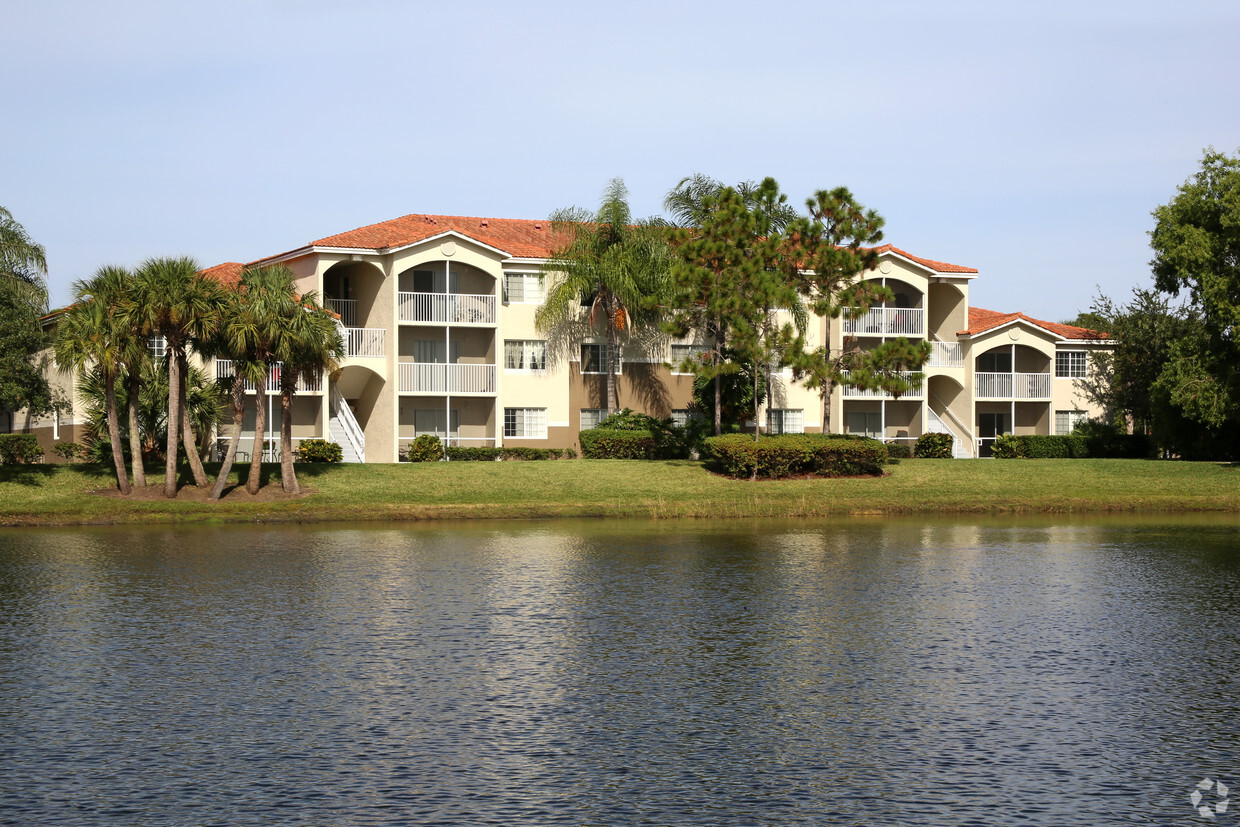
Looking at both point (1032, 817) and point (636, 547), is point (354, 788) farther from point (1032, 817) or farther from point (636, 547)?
point (636, 547)

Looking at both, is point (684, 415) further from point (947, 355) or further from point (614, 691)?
point (614, 691)

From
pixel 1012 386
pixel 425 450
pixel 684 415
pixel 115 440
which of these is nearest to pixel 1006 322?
pixel 1012 386

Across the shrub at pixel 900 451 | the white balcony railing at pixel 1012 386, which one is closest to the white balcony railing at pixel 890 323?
the white balcony railing at pixel 1012 386

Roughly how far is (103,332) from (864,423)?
34.2 metres

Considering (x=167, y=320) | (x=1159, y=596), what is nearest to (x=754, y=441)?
(x=167, y=320)

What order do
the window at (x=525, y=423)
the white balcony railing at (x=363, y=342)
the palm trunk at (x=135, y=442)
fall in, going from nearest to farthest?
the palm trunk at (x=135, y=442)
the white balcony railing at (x=363, y=342)
the window at (x=525, y=423)

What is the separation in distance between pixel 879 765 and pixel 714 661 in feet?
16.0

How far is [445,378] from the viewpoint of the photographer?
5053cm

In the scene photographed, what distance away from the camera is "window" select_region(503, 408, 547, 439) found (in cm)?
5303

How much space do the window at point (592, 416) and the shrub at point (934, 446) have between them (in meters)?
13.6

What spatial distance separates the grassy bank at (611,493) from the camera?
37844 mm

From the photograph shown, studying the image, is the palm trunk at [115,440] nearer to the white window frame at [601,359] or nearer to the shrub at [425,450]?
the shrub at [425,450]

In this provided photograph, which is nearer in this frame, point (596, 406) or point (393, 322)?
point (393, 322)

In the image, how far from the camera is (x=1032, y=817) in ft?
31.9
